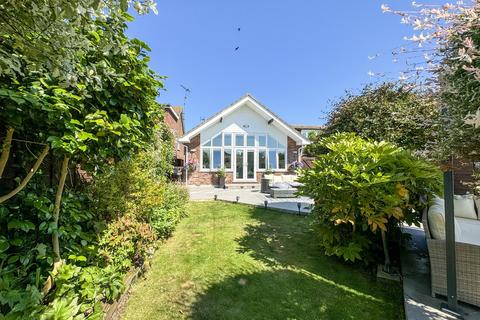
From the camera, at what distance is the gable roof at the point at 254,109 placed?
54.3 ft

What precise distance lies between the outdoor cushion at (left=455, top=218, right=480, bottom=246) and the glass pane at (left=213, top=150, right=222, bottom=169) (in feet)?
45.9

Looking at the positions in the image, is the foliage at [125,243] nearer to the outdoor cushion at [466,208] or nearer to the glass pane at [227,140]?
the outdoor cushion at [466,208]

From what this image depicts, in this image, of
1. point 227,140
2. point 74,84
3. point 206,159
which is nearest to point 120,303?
point 74,84

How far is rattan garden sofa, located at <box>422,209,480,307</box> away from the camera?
115 inches

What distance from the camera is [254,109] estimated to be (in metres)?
17.5

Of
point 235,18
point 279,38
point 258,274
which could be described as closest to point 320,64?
point 279,38

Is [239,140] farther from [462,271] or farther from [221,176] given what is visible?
[462,271]

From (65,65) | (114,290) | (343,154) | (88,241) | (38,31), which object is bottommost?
(114,290)

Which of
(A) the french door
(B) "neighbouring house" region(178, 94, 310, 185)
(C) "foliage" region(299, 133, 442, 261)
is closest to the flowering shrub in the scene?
(B) "neighbouring house" region(178, 94, 310, 185)

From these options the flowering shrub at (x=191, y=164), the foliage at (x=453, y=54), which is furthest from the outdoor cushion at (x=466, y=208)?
the flowering shrub at (x=191, y=164)

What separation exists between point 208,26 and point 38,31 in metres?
10.7

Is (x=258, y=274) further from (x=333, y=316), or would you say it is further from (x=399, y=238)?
(x=399, y=238)

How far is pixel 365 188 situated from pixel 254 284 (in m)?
2.25

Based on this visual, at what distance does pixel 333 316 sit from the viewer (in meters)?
2.90
